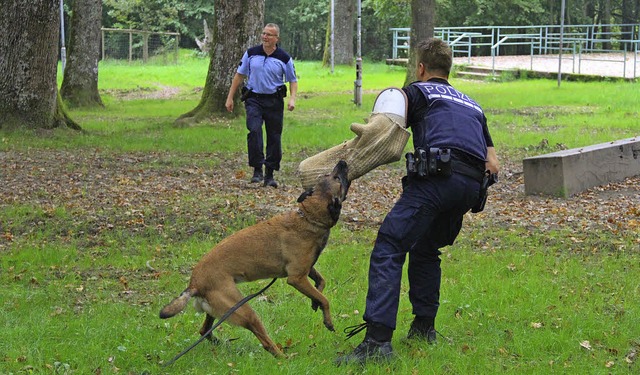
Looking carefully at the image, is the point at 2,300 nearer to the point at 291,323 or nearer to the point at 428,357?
the point at 291,323

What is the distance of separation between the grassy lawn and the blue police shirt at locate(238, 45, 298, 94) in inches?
51.0

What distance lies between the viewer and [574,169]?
35.2 ft

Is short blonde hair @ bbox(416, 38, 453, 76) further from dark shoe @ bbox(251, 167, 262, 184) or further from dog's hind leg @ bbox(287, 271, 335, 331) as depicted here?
dark shoe @ bbox(251, 167, 262, 184)

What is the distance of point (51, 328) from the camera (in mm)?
5680

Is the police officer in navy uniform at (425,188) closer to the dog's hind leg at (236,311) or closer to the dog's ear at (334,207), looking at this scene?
the dog's ear at (334,207)

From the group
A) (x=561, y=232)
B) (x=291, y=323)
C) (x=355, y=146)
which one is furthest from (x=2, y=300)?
(x=561, y=232)

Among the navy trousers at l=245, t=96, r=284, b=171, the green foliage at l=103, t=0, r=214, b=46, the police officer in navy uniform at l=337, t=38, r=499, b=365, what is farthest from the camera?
the green foliage at l=103, t=0, r=214, b=46

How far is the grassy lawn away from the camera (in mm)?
5309

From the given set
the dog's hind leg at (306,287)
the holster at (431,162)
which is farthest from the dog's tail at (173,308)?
the holster at (431,162)

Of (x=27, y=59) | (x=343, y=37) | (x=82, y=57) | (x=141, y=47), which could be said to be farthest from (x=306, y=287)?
(x=141, y=47)

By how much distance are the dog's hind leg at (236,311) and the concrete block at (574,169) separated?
636cm

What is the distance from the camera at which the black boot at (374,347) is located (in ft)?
16.3

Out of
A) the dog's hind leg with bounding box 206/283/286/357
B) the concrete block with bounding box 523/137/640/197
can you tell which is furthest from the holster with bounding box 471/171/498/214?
the concrete block with bounding box 523/137/640/197

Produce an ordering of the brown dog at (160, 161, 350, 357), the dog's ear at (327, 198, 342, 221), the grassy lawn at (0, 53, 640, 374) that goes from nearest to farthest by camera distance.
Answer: the brown dog at (160, 161, 350, 357) < the dog's ear at (327, 198, 342, 221) < the grassy lawn at (0, 53, 640, 374)
